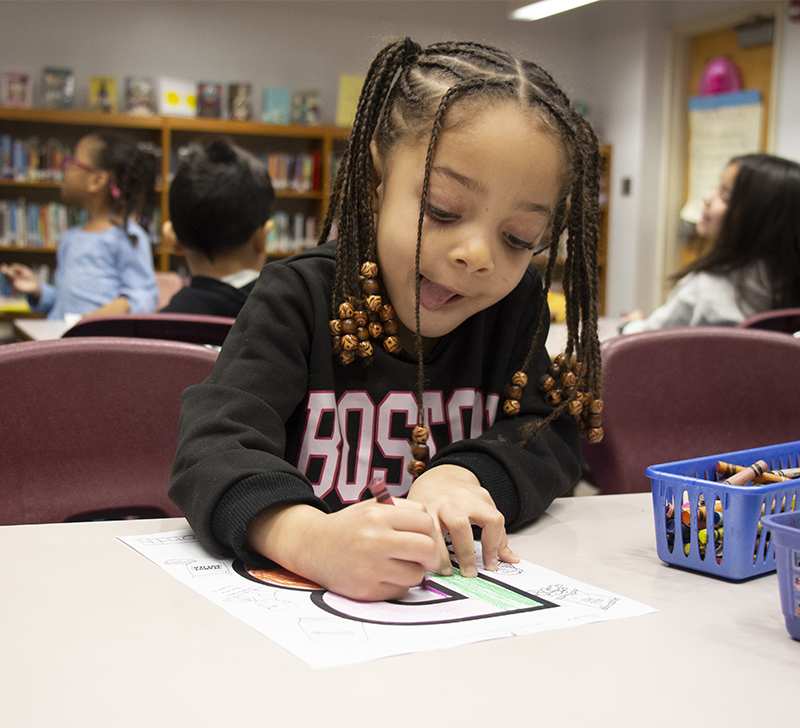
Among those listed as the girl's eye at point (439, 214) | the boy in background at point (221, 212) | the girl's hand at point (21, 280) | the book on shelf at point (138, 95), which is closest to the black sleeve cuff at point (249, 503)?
the girl's eye at point (439, 214)

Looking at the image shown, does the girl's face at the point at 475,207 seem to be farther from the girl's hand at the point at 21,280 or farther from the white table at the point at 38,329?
the girl's hand at the point at 21,280

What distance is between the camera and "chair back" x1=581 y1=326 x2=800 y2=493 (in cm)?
130

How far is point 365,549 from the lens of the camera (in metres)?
0.59

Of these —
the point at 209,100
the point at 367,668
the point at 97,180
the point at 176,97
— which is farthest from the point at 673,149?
the point at 367,668

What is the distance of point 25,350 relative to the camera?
98 cm

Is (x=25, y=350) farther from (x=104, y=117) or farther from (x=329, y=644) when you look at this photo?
(x=104, y=117)

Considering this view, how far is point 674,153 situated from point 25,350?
6.04 metres

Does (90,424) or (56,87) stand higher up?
(56,87)

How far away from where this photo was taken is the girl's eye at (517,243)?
82cm

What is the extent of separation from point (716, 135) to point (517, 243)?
5.68 m

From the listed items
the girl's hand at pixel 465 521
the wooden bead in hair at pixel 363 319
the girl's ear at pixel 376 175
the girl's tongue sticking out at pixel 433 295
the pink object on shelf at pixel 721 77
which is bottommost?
the girl's hand at pixel 465 521

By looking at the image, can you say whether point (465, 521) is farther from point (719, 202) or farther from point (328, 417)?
point (719, 202)

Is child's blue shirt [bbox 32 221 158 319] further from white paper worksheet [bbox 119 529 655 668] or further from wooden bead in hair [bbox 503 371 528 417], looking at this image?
white paper worksheet [bbox 119 529 655 668]

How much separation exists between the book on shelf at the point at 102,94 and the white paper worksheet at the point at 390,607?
18.1ft
